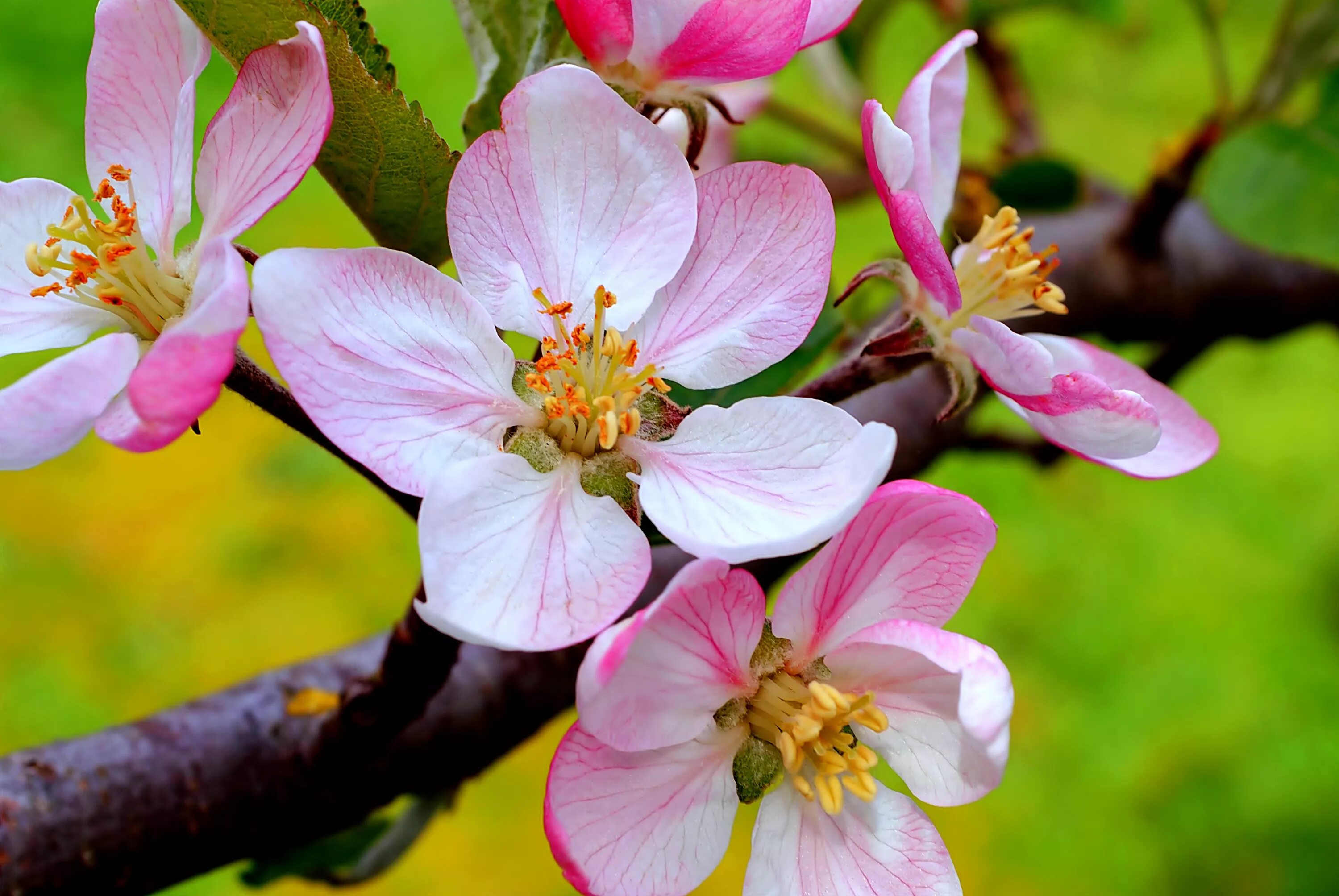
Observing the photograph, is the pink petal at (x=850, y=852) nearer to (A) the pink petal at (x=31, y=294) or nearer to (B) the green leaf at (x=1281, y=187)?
(A) the pink petal at (x=31, y=294)

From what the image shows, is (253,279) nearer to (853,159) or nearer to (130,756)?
(130,756)

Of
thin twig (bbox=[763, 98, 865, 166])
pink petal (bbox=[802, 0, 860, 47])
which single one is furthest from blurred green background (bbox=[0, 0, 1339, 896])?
pink petal (bbox=[802, 0, 860, 47])

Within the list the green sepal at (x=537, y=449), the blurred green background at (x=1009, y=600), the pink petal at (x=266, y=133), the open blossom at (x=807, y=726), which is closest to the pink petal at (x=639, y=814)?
the open blossom at (x=807, y=726)

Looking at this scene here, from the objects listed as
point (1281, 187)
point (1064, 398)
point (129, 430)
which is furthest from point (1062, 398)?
point (1281, 187)

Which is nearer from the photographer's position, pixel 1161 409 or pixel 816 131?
pixel 1161 409

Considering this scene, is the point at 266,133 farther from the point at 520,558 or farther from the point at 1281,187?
the point at 1281,187

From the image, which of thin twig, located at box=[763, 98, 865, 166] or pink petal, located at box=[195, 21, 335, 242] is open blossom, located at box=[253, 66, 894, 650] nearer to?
pink petal, located at box=[195, 21, 335, 242]
